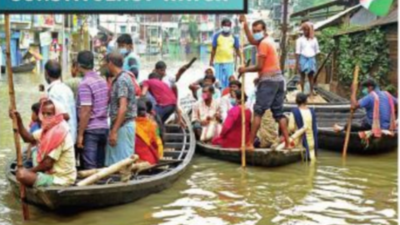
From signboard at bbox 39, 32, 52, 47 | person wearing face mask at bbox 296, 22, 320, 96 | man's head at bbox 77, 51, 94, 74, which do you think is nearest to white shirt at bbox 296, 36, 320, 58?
person wearing face mask at bbox 296, 22, 320, 96

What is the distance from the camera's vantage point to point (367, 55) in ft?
45.4

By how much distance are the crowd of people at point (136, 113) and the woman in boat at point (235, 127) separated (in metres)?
0.01

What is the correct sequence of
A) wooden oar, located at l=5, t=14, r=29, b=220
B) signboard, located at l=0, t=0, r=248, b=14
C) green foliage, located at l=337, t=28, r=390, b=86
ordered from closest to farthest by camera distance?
signboard, located at l=0, t=0, r=248, b=14, wooden oar, located at l=5, t=14, r=29, b=220, green foliage, located at l=337, t=28, r=390, b=86

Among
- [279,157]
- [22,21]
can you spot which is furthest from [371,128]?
[22,21]

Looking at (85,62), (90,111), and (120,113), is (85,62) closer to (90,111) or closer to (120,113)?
Result: (90,111)

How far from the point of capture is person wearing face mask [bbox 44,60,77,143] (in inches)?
218

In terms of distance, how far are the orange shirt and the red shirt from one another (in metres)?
1.48

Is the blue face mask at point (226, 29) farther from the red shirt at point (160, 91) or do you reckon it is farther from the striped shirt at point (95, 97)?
the striped shirt at point (95, 97)

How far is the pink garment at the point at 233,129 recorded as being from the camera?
8047 mm

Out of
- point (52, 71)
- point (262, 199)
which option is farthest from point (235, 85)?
point (52, 71)

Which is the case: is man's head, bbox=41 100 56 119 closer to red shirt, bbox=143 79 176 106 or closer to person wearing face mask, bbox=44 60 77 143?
person wearing face mask, bbox=44 60 77 143

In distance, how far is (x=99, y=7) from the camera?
1.85 metres

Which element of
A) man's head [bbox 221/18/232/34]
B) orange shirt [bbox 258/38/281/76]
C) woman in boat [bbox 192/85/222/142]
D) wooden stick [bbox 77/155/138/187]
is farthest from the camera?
man's head [bbox 221/18/232/34]

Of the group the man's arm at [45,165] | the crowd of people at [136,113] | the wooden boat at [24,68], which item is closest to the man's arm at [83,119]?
the crowd of people at [136,113]
